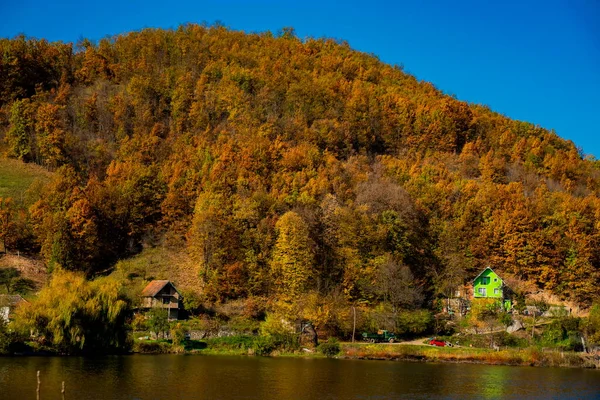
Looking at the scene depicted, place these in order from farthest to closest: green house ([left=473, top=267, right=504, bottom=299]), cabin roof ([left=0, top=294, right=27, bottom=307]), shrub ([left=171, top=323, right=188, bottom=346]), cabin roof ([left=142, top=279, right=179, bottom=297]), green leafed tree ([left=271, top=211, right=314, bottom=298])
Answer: green house ([left=473, top=267, right=504, bottom=299]), green leafed tree ([left=271, top=211, right=314, bottom=298]), cabin roof ([left=142, top=279, right=179, bottom=297]), shrub ([left=171, top=323, right=188, bottom=346]), cabin roof ([left=0, top=294, right=27, bottom=307])

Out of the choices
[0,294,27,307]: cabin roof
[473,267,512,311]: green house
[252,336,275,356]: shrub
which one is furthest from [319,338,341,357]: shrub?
[0,294,27,307]: cabin roof

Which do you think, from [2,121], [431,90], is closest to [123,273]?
[2,121]

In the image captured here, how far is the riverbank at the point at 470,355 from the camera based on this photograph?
202 feet

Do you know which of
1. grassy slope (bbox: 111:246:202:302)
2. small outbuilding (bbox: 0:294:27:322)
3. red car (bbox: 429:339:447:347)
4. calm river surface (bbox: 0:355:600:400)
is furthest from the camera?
grassy slope (bbox: 111:246:202:302)

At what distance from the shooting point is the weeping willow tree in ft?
182

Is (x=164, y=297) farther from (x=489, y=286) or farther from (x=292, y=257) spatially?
(x=489, y=286)

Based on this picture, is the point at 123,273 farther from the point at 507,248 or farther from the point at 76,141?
the point at 507,248

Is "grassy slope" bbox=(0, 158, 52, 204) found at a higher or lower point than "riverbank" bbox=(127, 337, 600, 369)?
higher

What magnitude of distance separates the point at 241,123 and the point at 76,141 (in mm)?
29185

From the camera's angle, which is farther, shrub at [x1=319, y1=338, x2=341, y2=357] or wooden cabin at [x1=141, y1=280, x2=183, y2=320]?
wooden cabin at [x1=141, y1=280, x2=183, y2=320]

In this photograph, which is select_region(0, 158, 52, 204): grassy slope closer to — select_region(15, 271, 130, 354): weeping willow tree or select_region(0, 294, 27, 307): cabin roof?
select_region(0, 294, 27, 307): cabin roof

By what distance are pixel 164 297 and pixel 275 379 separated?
30.9 metres

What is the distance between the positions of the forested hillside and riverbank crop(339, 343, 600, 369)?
8.67 m

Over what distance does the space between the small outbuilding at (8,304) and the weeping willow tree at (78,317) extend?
16.5 feet
